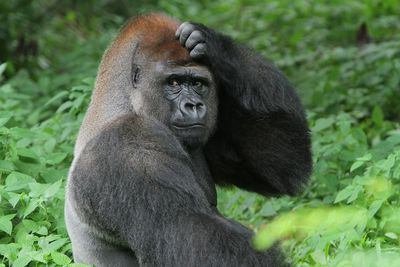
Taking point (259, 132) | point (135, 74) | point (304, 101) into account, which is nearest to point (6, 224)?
point (135, 74)

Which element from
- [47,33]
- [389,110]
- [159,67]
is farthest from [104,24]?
[159,67]

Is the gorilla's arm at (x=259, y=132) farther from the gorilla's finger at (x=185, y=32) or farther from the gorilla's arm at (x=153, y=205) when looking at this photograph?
the gorilla's arm at (x=153, y=205)

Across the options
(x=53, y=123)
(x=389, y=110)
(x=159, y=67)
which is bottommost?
(x=389, y=110)

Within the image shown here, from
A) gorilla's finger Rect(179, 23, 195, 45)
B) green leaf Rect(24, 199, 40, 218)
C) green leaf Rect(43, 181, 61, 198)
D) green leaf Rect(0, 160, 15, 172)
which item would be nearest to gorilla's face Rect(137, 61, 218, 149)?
gorilla's finger Rect(179, 23, 195, 45)

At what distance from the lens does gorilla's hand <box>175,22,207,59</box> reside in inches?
153

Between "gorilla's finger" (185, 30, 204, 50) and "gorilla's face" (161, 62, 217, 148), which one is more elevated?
"gorilla's finger" (185, 30, 204, 50)

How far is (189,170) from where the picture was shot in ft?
11.8

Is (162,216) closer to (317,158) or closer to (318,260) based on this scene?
(318,260)

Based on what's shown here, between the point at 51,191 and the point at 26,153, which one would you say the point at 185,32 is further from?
the point at 26,153

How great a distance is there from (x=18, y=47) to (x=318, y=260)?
4.65 metres

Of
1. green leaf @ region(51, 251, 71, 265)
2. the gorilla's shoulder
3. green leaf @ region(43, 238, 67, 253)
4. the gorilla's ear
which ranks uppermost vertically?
the gorilla's ear


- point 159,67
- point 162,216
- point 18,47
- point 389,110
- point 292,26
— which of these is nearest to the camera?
point 162,216

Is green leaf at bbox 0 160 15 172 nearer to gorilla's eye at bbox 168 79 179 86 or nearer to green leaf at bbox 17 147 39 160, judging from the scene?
green leaf at bbox 17 147 39 160

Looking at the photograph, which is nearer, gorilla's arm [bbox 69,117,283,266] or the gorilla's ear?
gorilla's arm [bbox 69,117,283,266]
